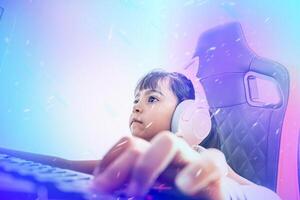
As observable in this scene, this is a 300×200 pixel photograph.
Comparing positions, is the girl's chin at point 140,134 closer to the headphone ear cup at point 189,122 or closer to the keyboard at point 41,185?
the headphone ear cup at point 189,122

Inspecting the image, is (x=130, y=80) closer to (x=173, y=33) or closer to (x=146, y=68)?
(x=146, y=68)

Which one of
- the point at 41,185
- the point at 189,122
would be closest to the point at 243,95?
the point at 189,122

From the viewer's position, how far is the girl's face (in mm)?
966

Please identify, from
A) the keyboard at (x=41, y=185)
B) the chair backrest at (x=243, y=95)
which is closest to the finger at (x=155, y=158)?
the keyboard at (x=41, y=185)

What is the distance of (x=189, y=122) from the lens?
3.20ft

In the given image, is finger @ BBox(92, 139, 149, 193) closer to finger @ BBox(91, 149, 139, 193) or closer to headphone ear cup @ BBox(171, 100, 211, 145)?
finger @ BBox(91, 149, 139, 193)

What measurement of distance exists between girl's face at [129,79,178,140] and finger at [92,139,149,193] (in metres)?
0.22

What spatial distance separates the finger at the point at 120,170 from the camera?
708 mm

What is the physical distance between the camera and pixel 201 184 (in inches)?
29.9

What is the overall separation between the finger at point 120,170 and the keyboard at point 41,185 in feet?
0.19

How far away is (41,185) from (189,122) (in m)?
0.34

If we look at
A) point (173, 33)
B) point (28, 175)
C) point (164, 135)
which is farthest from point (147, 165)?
point (173, 33)

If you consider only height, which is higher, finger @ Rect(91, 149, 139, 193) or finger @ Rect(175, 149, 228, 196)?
finger @ Rect(91, 149, 139, 193)

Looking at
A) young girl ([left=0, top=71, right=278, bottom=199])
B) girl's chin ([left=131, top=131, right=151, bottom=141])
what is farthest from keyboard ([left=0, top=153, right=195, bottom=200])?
girl's chin ([left=131, top=131, right=151, bottom=141])
